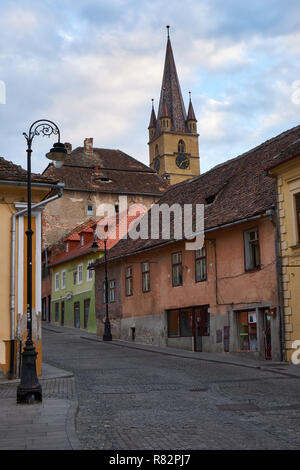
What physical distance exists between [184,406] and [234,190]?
15.8 meters

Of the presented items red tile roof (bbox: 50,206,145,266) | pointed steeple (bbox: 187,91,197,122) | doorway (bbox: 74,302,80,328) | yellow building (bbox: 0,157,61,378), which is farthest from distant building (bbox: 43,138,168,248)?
pointed steeple (bbox: 187,91,197,122)

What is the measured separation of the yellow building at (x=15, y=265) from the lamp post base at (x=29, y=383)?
4215 millimetres

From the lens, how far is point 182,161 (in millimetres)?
112500

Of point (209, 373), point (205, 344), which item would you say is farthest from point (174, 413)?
point (205, 344)

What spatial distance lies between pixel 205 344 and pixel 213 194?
270 inches

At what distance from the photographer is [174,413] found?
33.1ft

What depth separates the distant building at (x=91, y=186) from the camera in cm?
5522

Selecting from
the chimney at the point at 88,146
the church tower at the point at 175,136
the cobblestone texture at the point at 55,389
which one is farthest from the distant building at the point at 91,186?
the church tower at the point at 175,136

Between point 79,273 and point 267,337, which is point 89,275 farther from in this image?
point 267,337

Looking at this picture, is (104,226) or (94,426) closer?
(94,426)

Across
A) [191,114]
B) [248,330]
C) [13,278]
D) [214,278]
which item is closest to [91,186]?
[214,278]

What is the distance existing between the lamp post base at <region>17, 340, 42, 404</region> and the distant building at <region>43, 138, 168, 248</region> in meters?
43.1

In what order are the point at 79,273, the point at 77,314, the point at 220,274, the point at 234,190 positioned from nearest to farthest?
the point at 220,274, the point at 234,190, the point at 79,273, the point at 77,314
